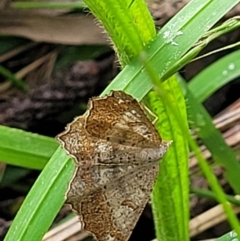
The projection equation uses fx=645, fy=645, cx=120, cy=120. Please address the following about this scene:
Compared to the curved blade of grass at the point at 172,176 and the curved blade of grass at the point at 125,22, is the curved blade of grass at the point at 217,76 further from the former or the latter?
the curved blade of grass at the point at 125,22

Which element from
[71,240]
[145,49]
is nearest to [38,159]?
[71,240]

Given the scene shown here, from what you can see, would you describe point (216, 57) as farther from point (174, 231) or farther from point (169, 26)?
point (169, 26)

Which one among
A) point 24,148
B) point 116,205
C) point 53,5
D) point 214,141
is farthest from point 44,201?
point 53,5

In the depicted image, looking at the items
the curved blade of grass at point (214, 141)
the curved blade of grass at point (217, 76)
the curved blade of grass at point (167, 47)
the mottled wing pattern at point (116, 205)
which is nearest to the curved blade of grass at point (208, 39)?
the curved blade of grass at point (167, 47)

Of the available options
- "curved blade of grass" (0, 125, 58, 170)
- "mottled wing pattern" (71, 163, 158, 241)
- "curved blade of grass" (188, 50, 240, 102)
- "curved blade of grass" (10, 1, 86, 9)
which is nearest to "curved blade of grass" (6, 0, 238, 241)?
"mottled wing pattern" (71, 163, 158, 241)

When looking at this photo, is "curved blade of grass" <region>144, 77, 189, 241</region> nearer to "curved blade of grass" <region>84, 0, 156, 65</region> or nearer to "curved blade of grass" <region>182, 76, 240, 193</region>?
"curved blade of grass" <region>84, 0, 156, 65</region>
